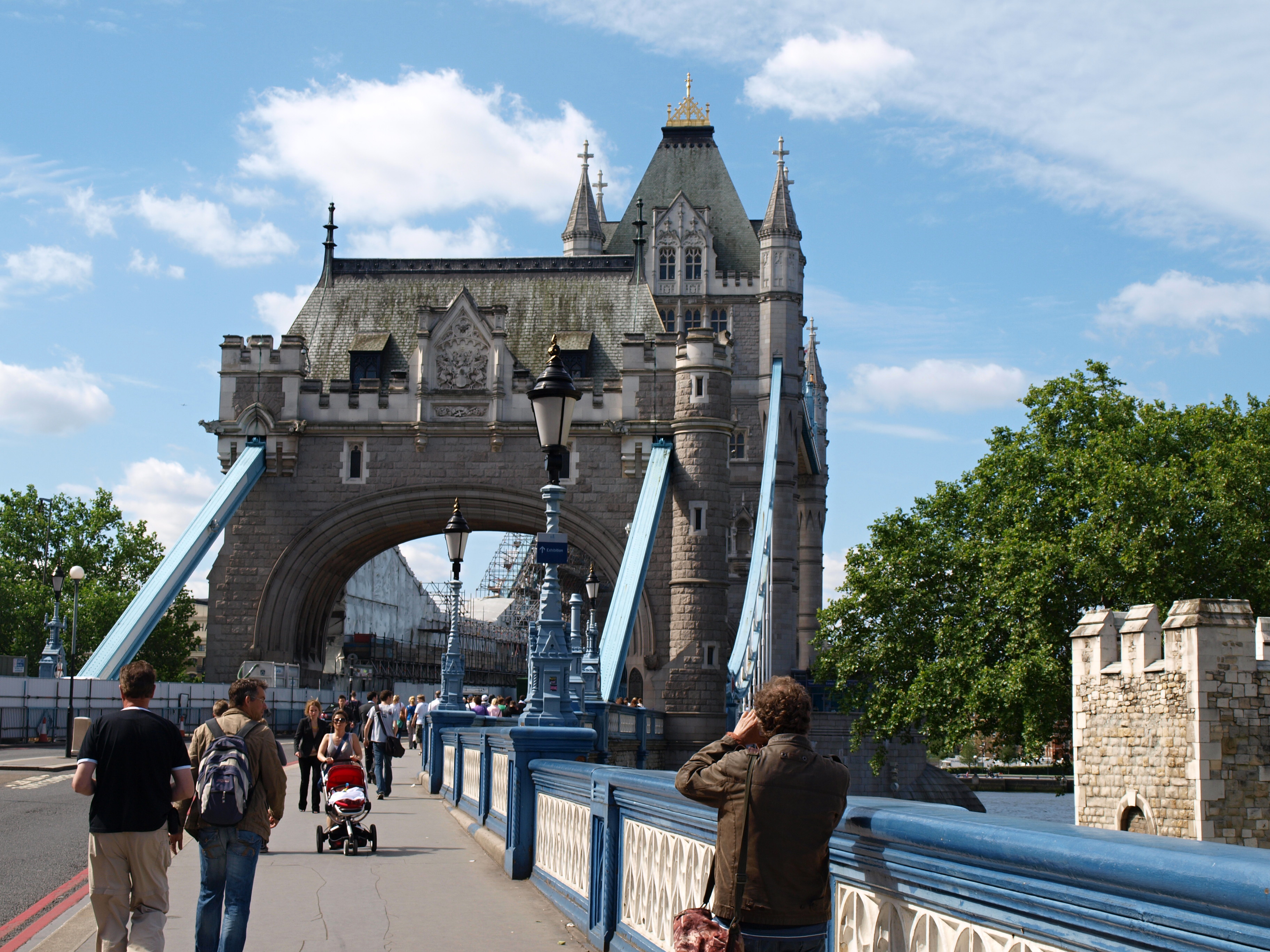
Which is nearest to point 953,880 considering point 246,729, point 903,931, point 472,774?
point 903,931

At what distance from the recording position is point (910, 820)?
3.28 metres

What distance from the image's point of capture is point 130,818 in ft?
17.2

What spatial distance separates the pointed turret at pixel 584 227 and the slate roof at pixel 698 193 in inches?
26.2

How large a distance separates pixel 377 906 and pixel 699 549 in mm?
22491

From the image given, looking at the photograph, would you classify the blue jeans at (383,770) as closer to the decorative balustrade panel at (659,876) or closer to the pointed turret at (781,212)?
the decorative balustrade panel at (659,876)

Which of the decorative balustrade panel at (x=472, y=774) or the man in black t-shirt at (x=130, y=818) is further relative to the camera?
the decorative balustrade panel at (x=472, y=774)

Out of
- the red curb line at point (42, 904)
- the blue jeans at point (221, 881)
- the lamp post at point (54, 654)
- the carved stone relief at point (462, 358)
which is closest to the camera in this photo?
the blue jeans at point (221, 881)

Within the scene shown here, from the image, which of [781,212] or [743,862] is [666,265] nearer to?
[781,212]

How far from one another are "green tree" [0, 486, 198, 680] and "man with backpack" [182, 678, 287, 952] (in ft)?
149

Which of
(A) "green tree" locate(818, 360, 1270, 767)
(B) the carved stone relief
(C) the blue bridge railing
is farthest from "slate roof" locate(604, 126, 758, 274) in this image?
(C) the blue bridge railing

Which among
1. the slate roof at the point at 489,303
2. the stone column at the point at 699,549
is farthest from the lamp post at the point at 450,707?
the slate roof at the point at 489,303

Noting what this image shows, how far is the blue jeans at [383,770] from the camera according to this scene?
50.7ft

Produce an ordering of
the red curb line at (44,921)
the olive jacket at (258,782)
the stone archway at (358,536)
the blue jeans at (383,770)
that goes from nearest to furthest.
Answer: the olive jacket at (258,782)
the red curb line at (44,921)
the blue jeans at (383,770)
the stone archway at (358,536)

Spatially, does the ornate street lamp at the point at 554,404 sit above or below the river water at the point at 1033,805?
above
